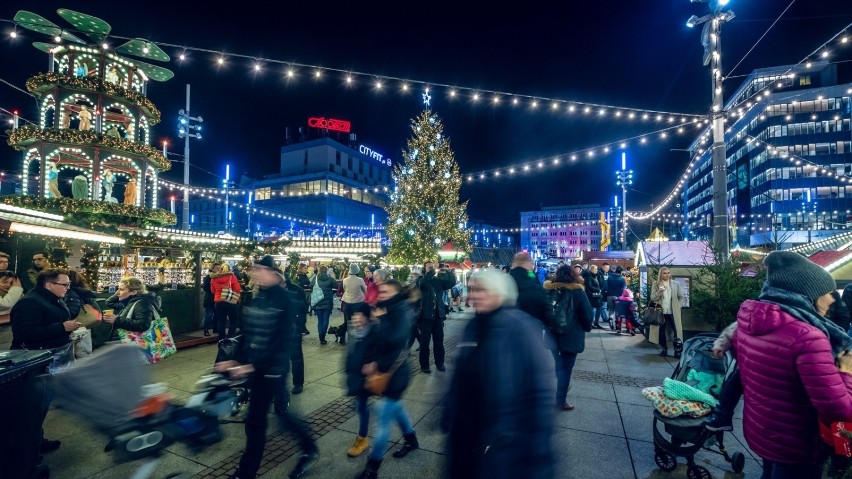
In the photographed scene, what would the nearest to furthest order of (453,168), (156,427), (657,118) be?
1. (156,427)
2. (657,118)
3. (453,168)

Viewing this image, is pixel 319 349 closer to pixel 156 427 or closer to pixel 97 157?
pixel 156 427

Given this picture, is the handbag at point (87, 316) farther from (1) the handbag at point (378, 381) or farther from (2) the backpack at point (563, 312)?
(2) the backpack at point (563, 312)

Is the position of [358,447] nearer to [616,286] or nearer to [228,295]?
[228,295]

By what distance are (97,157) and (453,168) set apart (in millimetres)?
17691

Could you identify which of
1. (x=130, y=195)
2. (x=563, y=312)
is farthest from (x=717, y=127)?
(x=130, y=195)

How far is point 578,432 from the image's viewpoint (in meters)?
4.53

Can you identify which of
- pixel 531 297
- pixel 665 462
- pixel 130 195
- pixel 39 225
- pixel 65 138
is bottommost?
pixel 665 462

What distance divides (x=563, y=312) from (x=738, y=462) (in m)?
2.20

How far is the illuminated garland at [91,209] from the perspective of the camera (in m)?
9.27

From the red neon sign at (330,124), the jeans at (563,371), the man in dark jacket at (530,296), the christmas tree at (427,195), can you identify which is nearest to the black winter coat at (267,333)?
the man in dark jacket at (530,296)

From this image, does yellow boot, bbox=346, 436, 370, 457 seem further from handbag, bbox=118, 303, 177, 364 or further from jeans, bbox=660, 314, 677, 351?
jeans, bbox=660, 314, 677, 351

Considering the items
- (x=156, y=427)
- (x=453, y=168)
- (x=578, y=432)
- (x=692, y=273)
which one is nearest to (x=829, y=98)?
(x=453, y=168)

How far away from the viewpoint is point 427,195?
23172 mm

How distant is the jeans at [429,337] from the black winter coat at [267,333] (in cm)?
359
